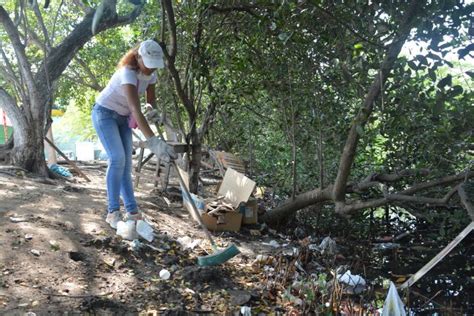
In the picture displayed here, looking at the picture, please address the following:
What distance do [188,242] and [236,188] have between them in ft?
4.26

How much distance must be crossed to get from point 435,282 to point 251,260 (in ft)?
5.33

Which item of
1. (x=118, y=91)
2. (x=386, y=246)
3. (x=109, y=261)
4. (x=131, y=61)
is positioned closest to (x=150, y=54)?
(x=131, y=61)

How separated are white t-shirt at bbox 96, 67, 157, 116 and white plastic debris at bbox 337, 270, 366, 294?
2091mm

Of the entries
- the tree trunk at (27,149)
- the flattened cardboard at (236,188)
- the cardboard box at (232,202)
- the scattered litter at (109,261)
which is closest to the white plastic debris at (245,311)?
the scattered litter at (109,261)

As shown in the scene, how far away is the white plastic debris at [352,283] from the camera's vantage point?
326 cm

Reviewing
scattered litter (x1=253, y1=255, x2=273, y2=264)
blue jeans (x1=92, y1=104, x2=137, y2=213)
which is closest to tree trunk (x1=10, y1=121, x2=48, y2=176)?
blue jeans (x1=92, y1=104, x2=137, y2=213)

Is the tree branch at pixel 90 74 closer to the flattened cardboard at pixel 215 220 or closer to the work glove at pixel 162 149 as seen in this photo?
the flattened cardboard at pixel 215 220

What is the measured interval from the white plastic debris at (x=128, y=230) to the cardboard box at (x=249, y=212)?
166cm

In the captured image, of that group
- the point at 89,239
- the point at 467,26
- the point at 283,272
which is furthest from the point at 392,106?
the point at 89,239

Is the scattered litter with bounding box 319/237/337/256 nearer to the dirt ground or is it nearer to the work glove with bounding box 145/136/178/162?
the dirt ground

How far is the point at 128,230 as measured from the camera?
11.6ft

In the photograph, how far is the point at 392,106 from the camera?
344 cm

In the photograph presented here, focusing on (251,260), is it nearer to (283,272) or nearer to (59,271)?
(283,272)

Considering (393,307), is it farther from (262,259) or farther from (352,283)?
(262,259)
